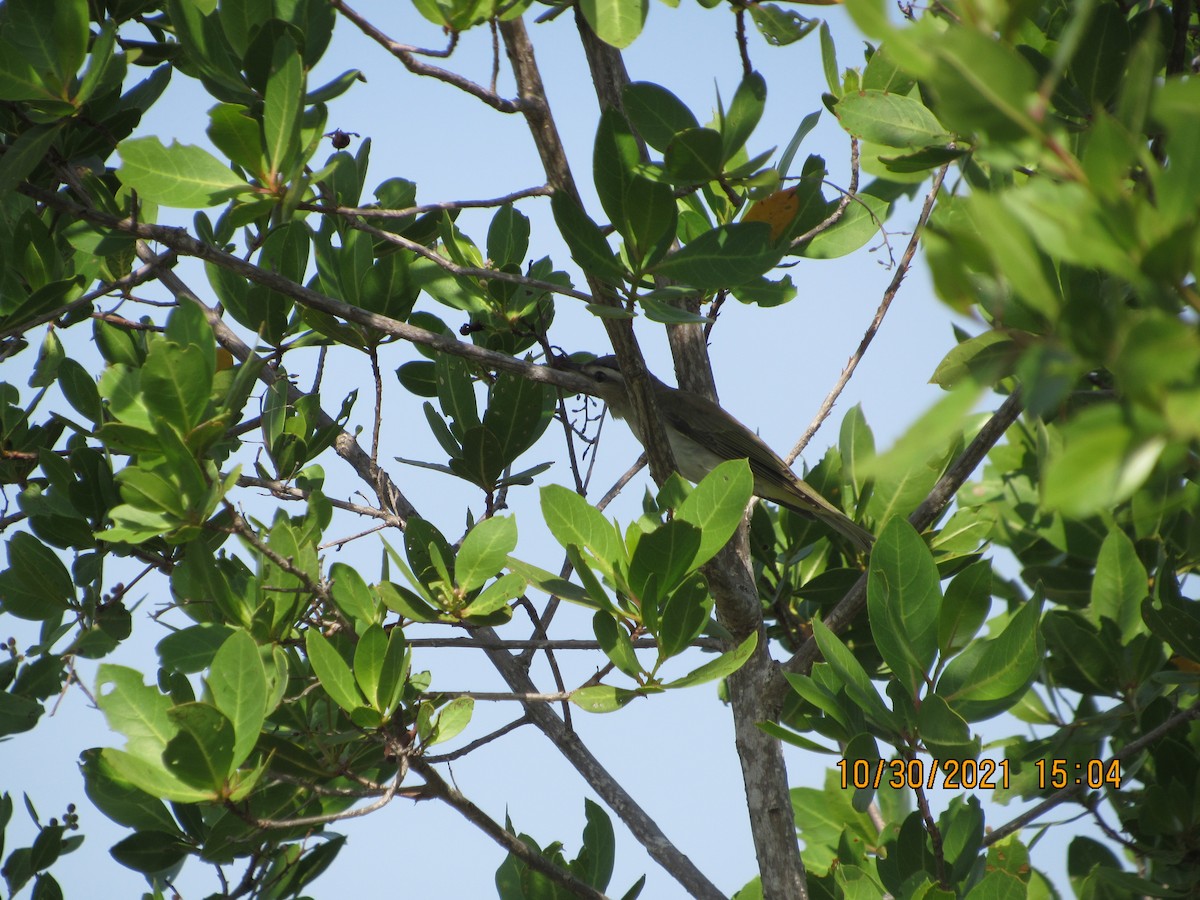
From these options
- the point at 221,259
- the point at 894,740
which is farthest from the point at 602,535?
the point at 221,259

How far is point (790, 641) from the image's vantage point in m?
3.87

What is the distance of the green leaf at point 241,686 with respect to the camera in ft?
7.11

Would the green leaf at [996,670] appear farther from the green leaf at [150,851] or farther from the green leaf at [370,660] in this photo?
the green leaf at [150,851]

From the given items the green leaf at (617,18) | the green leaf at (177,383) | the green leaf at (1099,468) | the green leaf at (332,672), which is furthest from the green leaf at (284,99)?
the green leaf at (1099,468)

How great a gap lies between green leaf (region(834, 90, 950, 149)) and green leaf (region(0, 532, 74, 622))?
2.45 meters

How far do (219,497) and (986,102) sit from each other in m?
1.80

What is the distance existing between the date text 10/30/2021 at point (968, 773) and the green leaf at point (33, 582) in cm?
219

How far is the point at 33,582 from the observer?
9.54 ft

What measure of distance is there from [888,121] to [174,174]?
5.80 feet

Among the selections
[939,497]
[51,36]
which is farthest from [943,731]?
[51,36]

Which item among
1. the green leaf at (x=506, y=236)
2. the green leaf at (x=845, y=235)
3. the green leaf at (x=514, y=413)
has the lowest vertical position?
the green leaf at (x=514, y=413)

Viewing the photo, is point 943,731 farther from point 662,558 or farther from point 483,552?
point 483,552

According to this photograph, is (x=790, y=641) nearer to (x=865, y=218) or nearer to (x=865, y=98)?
(x=865, y=218)

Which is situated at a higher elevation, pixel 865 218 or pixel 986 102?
pixel 865 218
